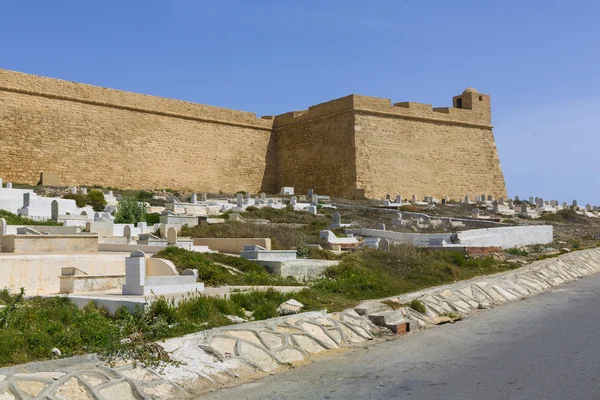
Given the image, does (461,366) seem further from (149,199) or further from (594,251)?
(149,199)

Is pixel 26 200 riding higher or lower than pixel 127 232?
higher

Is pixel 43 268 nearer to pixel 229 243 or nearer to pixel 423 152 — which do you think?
pixel 229 243

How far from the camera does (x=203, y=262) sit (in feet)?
34.3

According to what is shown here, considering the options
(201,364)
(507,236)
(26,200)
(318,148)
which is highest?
(318,148)

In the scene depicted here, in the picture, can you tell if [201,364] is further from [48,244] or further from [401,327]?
[48,244]

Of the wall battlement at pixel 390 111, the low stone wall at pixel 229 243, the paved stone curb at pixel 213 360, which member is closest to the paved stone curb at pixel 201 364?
the paved stone curb at pixel 213 360

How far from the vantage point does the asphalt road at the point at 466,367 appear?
203 inches

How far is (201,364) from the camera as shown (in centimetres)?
568

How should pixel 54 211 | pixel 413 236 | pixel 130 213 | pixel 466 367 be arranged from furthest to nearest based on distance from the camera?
pixel 130 213 → pixel 54 211 → pixel 413 236 → pixel 466 367

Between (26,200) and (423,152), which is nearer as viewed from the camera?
(26,200)

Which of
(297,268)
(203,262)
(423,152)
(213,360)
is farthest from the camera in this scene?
(423,152)

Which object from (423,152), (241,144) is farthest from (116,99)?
(423,152)

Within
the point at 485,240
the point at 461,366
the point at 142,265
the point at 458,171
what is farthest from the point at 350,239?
the point at 458,171

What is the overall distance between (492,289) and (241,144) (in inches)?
974
